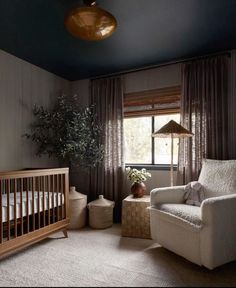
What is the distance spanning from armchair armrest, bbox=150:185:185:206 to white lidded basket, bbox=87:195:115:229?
2.92 feet

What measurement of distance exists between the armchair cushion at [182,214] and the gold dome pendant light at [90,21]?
1753 millimetres

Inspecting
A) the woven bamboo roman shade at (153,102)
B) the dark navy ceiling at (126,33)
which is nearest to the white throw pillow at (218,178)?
the woven bamboo roman shade at (153,102)

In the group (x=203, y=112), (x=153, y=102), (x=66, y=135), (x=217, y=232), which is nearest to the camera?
(x=217, y=232)

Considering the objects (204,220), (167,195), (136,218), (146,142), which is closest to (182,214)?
(204,220)

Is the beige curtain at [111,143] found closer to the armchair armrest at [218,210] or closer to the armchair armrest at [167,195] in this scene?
the armchair armrest at [167,195]

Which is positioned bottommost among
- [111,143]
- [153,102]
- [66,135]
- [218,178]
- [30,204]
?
[30,204]

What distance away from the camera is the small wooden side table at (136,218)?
284 centimetres

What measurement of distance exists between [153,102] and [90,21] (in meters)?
1.64

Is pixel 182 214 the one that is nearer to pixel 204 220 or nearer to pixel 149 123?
pixel 204 220

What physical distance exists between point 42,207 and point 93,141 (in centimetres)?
124

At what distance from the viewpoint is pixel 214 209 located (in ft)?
6.35

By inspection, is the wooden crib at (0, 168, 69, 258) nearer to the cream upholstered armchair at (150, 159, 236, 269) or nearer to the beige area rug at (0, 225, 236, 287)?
A: the beige area rug at (0, 225, 236, 287)

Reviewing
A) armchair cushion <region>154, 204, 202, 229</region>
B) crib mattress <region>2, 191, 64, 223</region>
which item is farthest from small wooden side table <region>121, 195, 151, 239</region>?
crib mattress <region>2, 191, 64, 223</region>

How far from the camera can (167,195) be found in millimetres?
2568
